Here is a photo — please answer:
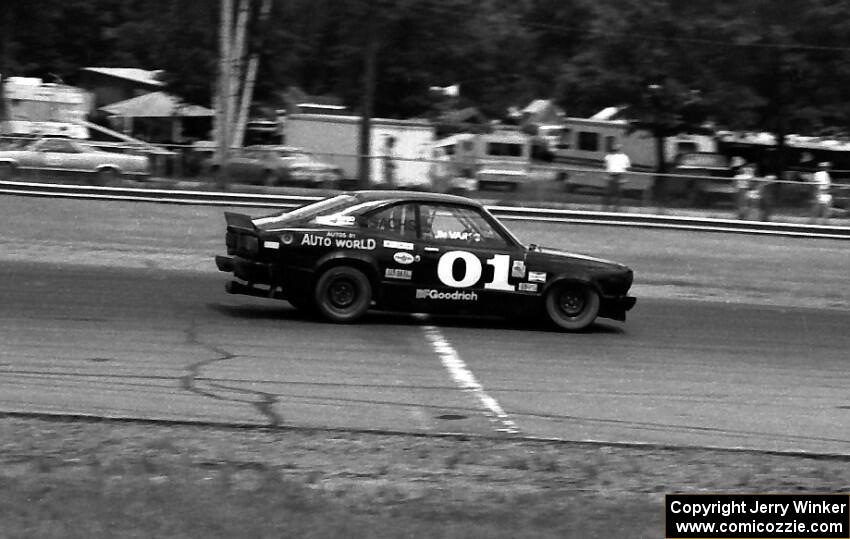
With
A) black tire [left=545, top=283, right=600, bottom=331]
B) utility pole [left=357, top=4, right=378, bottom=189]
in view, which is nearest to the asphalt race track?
black tire [left=545, top=283, right=600, bottom=331]

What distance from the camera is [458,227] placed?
42.9 feet

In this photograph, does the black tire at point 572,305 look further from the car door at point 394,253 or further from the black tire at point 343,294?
the black tire at point 343,294

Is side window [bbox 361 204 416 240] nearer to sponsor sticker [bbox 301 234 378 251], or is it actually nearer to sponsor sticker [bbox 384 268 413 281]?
sponsor sticker [bbox 301 234 378 251]

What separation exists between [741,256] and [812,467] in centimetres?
1529

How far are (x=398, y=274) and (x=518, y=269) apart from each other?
1205mm

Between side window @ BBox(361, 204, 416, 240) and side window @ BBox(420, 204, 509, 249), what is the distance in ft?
0.39

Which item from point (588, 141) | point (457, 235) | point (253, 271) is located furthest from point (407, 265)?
point (588, 141)

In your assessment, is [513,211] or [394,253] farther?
[513,211]

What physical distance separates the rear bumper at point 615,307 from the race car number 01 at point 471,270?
1001 mm

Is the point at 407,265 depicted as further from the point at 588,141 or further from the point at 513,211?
the point at 588,141

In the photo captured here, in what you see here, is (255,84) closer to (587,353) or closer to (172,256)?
(172,256)

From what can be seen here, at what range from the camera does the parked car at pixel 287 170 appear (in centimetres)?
A: 2392

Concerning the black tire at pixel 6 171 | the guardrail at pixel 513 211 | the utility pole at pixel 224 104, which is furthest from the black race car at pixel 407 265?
the black tire at pixel 6 171

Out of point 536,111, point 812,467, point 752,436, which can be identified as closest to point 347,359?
point 752,436
